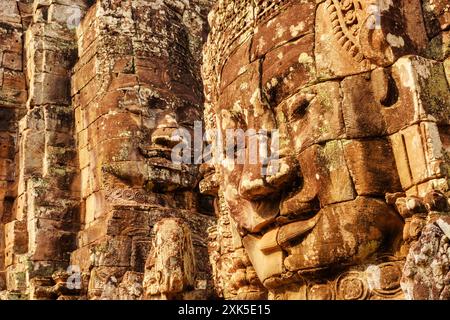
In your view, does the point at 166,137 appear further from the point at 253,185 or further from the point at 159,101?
the point at 253,185

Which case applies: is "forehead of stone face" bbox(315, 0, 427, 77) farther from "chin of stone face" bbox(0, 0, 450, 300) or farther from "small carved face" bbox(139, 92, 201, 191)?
"small carved face" bbox(139, 92, 201, 191)

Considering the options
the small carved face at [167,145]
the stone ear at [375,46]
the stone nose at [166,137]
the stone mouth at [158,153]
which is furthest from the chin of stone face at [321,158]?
the stone nose at [166,137]

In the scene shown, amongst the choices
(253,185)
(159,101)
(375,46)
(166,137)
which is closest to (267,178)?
(253,185)

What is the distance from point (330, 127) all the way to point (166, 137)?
6915 millimetres

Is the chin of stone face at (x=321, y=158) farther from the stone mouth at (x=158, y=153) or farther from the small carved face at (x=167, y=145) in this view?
the stone mouth at (x=158, y=153)

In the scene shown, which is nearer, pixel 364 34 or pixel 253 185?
pixel 364 34

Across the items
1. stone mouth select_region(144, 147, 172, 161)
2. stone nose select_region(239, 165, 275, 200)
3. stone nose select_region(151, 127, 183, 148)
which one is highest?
stone nose select_region(151, 127, 183, 148)

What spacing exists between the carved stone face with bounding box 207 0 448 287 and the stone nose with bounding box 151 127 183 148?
6086 mm

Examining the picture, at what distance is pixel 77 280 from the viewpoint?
35.1 feet

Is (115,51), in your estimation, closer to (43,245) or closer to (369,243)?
(43,245)

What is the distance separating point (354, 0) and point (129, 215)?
21.7 feet

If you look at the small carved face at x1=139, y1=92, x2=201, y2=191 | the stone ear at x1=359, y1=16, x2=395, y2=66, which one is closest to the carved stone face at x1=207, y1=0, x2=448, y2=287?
the stone ear at x1=359, y1=16, x2=395, y2=66

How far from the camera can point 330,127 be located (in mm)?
4996

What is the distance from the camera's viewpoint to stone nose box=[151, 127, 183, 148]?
11711 millimetres
